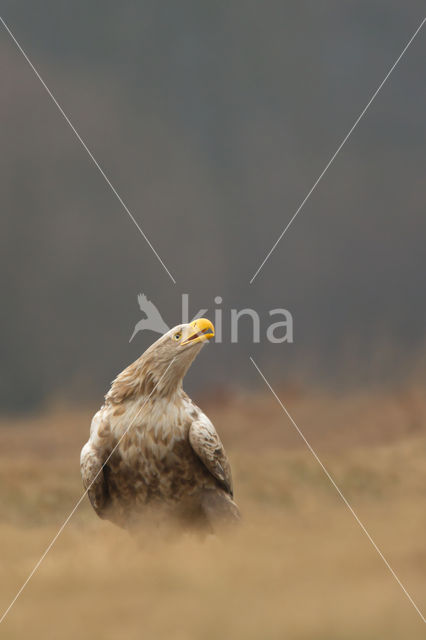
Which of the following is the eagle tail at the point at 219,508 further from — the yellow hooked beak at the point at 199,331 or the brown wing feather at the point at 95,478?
the yellow hooked beak at the point at 199,331

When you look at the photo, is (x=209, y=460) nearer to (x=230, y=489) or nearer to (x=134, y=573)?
(x=230, y=489)

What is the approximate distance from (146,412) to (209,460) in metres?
0.38

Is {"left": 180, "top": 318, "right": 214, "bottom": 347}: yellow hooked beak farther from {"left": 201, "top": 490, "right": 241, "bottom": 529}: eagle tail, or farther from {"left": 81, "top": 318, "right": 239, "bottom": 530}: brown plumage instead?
{"left": 201, "top": 490, "right": 241, "bottom": 529}: eagle tail

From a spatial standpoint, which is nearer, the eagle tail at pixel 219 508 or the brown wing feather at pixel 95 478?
the eagle tail at pixel 219 508

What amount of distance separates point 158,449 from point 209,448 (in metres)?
0.24

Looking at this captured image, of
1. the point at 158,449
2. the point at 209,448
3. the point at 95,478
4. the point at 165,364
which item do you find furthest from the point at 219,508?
the point at 165,364

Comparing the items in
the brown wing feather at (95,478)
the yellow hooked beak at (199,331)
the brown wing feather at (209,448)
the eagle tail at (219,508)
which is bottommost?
the brown wing feather at (95,478)

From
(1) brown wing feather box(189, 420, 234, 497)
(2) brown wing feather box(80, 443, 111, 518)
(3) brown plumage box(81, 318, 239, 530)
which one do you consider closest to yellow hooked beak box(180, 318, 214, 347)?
(3) brown plumage box(81, 318, 239, 530)

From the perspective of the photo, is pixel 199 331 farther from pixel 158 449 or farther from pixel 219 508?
pixel 219 508

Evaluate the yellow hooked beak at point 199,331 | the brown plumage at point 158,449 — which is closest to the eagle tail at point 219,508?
the brown plumage at point 158,449

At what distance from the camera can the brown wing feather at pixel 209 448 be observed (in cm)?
328

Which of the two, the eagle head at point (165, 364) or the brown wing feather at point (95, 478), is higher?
the eagle head at point (165, 364)

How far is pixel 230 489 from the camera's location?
3453 mm

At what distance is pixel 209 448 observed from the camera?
3289 mm
